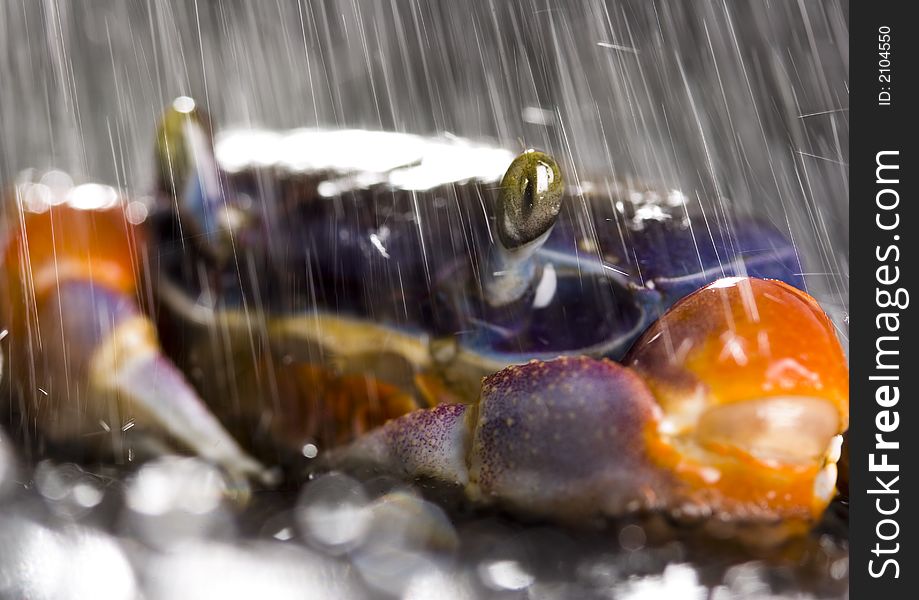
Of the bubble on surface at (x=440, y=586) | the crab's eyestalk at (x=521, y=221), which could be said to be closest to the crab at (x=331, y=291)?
the crab's eyestalk at (x=521, y=221)

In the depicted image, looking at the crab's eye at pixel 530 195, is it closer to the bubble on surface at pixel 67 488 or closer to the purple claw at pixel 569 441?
the purple claw at pixel 569 441

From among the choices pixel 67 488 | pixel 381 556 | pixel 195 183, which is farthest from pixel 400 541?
pixel 195 183

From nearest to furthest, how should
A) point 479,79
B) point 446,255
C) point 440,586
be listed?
point 440,586
point 446,255
point 479,79

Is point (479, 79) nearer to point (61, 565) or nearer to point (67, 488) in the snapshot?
point (67, 488)

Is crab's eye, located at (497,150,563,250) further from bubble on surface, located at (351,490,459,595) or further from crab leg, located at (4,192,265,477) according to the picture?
crab leg, located at (4,192,265,477)
